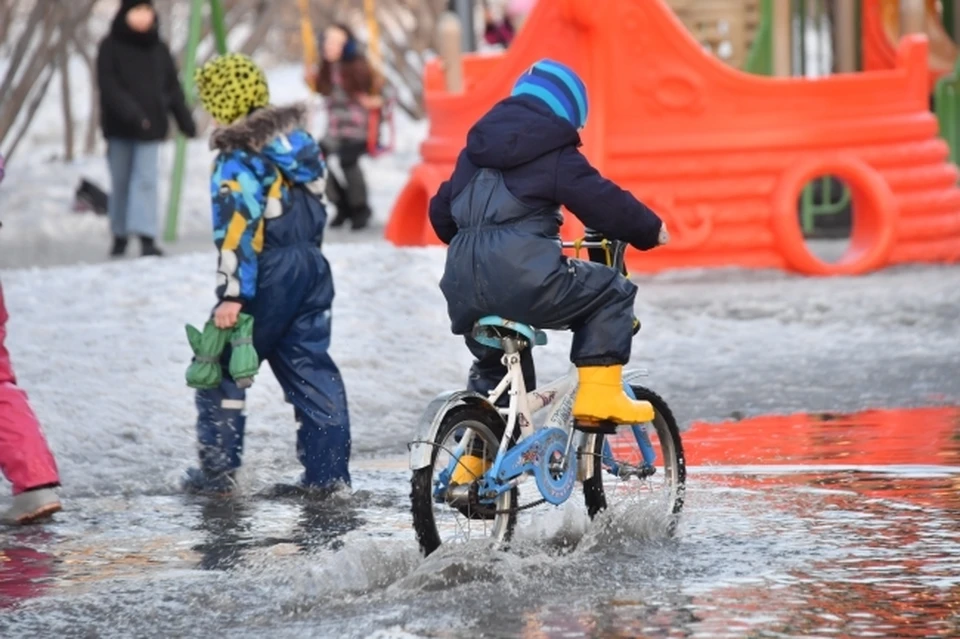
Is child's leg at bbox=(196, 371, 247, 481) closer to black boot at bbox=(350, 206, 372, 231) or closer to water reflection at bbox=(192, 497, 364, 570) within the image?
water reflection at bbox=(192, 497, 364, 570)

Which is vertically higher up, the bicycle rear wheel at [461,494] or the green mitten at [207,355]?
the green mitten at [207,355]

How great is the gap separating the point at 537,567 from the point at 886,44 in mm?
12857

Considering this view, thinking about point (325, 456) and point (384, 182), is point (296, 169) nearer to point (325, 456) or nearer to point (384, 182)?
point (325, 456)

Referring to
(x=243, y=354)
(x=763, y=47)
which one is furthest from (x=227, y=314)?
(x=763, y=47)

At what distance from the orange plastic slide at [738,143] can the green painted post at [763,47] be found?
3.30 meters

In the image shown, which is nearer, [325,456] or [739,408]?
[325,456]

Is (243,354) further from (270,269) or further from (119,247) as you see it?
(119,247)

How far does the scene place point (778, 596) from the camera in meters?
5.59

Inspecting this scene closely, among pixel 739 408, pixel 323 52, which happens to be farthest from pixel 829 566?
pixel 323 52

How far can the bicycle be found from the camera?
6004 millimetres

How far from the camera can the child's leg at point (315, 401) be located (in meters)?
7.82

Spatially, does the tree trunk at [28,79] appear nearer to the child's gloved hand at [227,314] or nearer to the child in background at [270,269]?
the child in background at [270,269]

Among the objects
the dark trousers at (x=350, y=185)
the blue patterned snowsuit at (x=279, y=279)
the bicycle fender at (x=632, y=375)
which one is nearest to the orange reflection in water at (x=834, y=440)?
the bicycle fender at (x=632, y=375)

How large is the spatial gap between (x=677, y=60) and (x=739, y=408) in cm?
539
